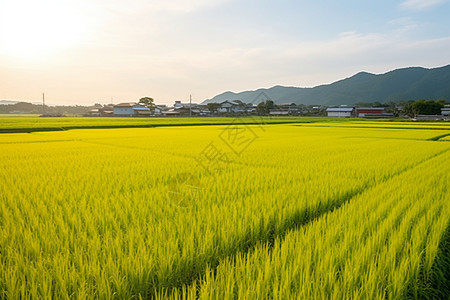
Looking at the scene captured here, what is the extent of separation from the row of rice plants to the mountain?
139691 millimetres

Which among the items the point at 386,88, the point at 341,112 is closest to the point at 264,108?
the point at 341,112

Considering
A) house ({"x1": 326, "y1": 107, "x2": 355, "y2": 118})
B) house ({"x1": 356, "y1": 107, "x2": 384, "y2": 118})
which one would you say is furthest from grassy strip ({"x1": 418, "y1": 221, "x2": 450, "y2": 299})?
house ({"x1": 326, "y1": 107, "x2": 355, "y2": 118})

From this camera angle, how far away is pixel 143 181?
4.67 metres

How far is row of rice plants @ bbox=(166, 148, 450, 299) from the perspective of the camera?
5.18 feet

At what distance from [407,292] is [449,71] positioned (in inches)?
7990

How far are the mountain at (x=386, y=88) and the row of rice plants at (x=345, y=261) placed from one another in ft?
458

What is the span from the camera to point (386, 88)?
161 meters

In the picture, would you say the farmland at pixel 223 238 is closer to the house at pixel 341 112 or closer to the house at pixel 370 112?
the house at pixel 370 112

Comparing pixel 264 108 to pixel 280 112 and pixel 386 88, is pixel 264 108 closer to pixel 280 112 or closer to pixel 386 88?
pixel 280 112

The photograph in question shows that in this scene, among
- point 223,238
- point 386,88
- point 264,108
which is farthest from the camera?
point 386,88

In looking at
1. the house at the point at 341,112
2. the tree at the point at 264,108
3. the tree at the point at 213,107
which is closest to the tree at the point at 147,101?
the tree at the point at 213,107

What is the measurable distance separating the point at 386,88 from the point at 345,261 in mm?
189440

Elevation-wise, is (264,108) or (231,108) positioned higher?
(231,108)

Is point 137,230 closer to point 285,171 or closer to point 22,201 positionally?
point 22,201
